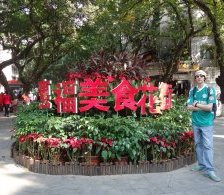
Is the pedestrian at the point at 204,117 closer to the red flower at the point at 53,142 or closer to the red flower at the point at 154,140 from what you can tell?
the red flower at the point at 154,140

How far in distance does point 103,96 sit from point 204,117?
7.05ft

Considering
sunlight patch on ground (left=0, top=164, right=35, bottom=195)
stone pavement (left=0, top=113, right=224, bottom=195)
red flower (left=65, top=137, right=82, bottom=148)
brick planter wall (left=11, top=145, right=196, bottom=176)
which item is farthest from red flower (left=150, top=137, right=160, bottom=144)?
sunlight patch on ground (left=0, top=164, right=35, bottom=195)

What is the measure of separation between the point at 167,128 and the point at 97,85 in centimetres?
152

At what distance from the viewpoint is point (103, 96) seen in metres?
7.92

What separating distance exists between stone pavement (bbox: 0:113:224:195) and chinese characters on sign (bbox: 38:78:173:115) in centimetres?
152

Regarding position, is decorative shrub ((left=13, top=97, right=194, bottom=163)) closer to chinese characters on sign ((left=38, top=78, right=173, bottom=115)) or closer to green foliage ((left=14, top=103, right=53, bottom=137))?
green foliage ((left=14, top=103, right=53, bottom=137))

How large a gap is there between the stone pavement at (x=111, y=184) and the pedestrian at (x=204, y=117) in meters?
0.29

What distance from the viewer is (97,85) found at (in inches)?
306

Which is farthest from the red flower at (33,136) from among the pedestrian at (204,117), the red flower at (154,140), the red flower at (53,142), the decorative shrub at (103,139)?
the pedestrian at (204,117)

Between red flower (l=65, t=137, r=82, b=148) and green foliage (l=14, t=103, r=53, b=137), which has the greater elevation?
green foliage (l=14, t=103, r=53, b=137)

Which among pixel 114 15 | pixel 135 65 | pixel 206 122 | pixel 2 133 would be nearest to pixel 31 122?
pixel 135 65

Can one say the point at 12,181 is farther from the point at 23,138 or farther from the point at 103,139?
the point at 103,139

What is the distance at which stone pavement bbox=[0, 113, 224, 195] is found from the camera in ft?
19.4

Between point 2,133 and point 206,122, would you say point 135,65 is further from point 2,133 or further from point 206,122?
point 2,133
